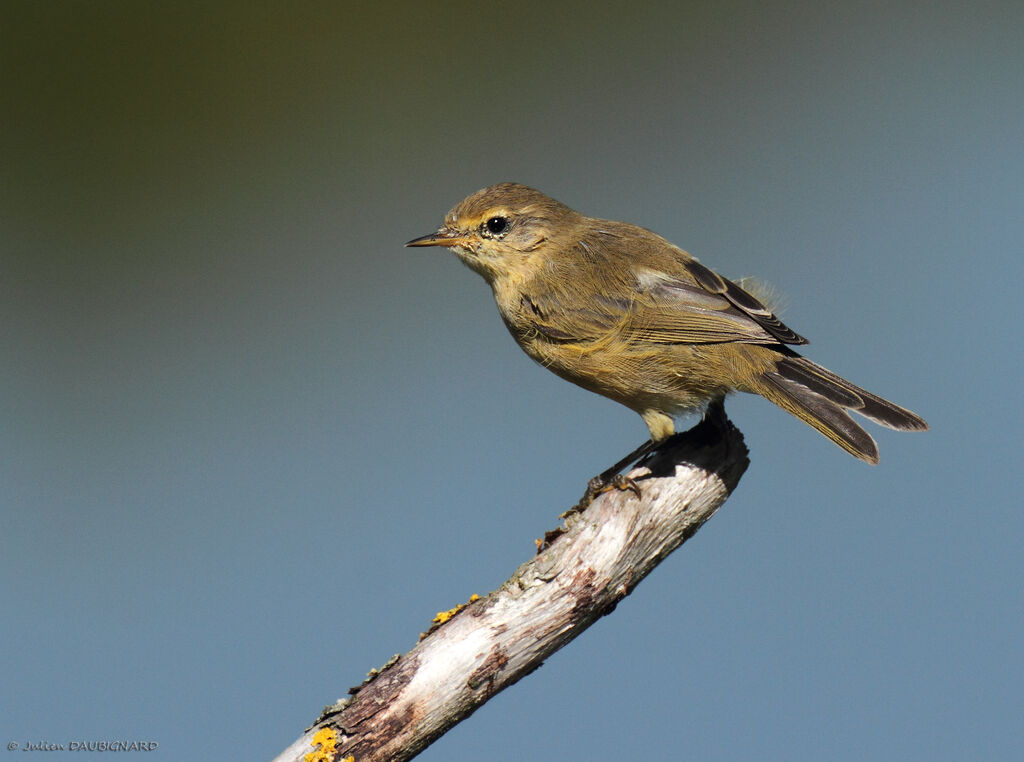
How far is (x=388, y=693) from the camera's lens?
167cm

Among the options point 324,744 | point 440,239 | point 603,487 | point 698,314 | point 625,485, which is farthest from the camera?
point 440,239

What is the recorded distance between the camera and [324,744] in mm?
1607

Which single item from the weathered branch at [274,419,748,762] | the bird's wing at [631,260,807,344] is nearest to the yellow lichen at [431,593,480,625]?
the weathered branch at [274,419,748,762]

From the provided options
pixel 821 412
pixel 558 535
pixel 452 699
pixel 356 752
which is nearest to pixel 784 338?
pixel 821 412

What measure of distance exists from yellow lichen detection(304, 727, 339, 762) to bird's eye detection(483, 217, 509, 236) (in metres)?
1.58

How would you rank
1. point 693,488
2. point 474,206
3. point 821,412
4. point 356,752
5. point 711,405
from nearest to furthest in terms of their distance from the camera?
point 356,752
point 693,488
point 821,412
point 711,405
point 474,206

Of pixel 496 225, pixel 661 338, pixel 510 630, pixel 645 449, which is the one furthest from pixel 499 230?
pixel 510 630

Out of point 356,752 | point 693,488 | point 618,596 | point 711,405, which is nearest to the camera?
point 356,752

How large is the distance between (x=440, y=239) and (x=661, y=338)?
28.6 inches

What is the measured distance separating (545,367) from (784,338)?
2.17 feet

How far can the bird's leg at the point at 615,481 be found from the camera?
1.97m

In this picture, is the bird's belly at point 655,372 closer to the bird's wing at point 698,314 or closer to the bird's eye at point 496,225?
the bird's wing at point 698,314

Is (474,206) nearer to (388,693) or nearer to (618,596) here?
(618,596)

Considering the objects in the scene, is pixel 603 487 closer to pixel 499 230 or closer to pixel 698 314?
pixel 698 314
